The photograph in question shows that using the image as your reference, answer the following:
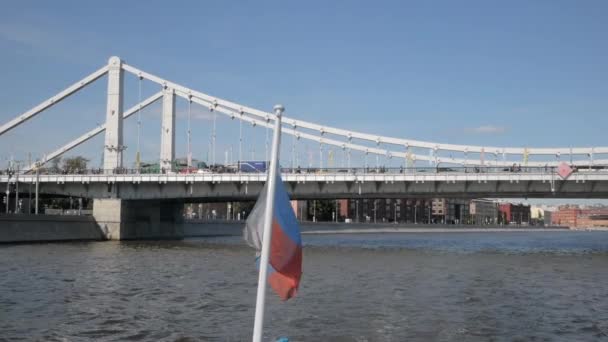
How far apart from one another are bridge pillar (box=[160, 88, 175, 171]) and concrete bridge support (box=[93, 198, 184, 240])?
5.20 m

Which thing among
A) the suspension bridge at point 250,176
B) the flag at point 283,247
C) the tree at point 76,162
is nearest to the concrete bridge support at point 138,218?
the suspension bridge at point 250,176

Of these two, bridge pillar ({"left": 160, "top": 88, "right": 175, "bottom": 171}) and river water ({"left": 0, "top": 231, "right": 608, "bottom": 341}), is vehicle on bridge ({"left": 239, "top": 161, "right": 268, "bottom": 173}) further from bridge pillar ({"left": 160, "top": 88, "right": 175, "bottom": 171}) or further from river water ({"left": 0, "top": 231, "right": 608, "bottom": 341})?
river water ({"left": 0, "top": 231, "right": 608, "bottom": 341})

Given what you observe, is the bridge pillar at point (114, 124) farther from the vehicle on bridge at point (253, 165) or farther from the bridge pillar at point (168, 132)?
the vehicle on bridge at point (253, 165)

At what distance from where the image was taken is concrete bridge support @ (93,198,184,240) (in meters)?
74.1

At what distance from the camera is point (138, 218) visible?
79375 millimetres

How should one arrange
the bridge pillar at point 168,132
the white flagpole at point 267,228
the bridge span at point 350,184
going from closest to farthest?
the white flagpole at point 267,228
the bridge span at point 350,184
the bridge pillar at point 168,132

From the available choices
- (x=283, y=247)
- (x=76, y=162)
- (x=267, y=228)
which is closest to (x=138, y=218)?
(x=76, y=162)

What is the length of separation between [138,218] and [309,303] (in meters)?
58.2

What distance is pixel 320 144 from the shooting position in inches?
3381

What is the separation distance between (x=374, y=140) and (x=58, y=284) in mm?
57548

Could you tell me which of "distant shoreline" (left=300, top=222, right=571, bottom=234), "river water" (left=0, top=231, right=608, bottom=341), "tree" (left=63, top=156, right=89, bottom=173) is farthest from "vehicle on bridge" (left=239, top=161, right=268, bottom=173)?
"tree" (left=63, top=156, right=89, bottom=173)

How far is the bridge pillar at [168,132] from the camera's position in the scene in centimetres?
8231

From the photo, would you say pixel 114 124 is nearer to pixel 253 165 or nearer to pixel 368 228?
pixel 253 165

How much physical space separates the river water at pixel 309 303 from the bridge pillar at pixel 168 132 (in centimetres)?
4064
